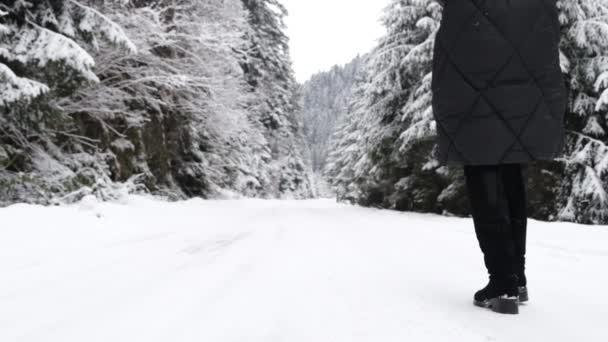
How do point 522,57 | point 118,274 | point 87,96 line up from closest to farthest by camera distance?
point 522,57
point 118,274
point 87,96

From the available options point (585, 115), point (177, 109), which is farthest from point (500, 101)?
point (177, 109)

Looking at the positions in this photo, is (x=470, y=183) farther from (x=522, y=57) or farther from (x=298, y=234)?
(x=298, y=234)

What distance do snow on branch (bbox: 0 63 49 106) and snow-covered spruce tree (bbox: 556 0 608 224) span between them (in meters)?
7.85

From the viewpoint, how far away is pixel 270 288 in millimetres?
2162

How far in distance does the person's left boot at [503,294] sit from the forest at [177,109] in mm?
4943

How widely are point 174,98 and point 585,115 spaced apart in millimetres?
9982

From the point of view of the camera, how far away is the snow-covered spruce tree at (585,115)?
23.4ft

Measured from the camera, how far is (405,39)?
10.5 meters

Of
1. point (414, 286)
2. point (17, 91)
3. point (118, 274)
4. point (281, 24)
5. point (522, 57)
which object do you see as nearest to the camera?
point (522, 57)

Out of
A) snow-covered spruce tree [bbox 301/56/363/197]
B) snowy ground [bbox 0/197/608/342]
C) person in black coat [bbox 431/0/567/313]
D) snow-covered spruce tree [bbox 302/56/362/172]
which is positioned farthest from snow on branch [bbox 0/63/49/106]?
snow-covered spruce tree [bbox 302/56/362/172]

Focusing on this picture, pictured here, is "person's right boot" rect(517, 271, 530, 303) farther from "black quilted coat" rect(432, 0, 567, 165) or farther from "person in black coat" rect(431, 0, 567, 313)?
"black quilted coat" rect(432, 0, 567, 165)

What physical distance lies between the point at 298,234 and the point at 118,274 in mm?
2504

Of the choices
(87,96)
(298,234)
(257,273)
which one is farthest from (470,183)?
(87,96)

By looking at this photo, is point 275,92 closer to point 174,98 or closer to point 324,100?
point 174,98
